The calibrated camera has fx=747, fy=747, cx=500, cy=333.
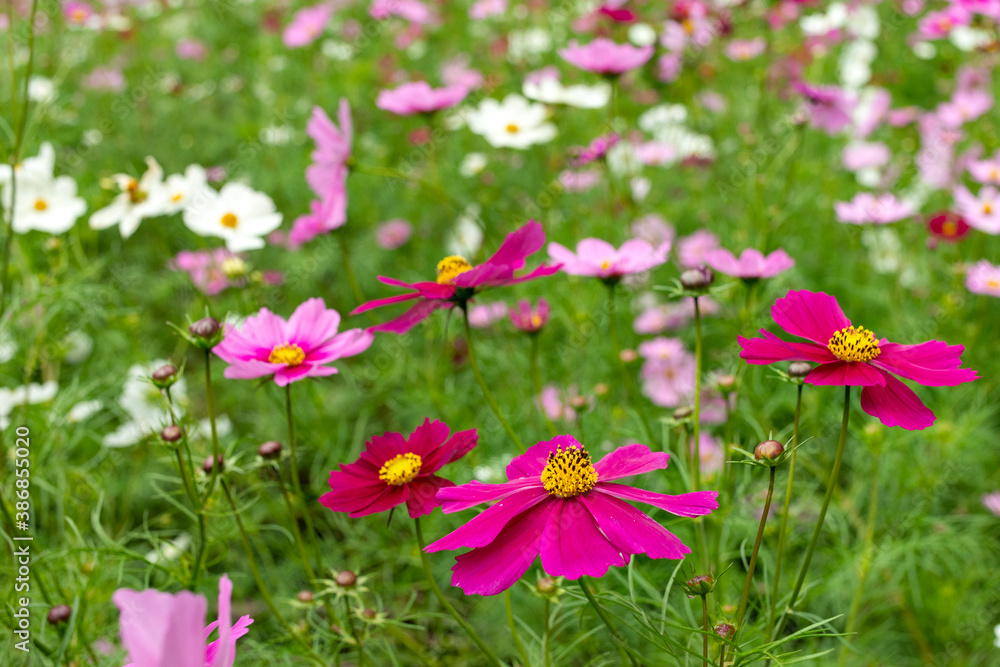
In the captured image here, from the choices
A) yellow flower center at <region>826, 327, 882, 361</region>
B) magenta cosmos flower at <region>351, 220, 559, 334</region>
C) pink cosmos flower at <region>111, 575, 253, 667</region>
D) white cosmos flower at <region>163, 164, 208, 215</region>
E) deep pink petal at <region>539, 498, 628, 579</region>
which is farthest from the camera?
white cosmos flower at <region>163, 164, 208, 215</region>

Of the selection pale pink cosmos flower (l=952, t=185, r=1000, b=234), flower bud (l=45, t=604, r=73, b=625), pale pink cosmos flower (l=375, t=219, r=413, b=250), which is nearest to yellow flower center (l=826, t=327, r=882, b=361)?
flower bud (l=45, t=604, r=73, b=625)

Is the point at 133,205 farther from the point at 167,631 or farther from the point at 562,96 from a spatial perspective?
the point at 167,631

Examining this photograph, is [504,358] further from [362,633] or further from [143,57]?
[143,57]

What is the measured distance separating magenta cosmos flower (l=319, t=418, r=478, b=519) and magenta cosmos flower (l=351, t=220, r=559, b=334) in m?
0.12

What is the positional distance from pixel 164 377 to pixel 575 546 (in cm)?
49

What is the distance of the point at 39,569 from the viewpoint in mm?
1057


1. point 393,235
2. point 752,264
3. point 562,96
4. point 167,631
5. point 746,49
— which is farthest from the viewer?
point 746,49

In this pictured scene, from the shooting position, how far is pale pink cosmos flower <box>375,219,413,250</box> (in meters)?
2.32

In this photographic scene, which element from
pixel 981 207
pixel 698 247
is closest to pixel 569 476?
pixel 698 247

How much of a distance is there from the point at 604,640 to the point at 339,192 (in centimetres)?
90

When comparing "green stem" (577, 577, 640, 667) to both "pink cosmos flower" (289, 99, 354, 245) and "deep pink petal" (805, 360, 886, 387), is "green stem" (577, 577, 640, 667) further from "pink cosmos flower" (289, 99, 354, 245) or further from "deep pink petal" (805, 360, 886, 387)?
"pink cosmos flower" (289, 99, 354, 245)

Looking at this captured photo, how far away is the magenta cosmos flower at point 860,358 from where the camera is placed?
2.10 ft

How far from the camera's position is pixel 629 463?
0.67m

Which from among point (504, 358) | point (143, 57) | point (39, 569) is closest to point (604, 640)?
point (504, 358)
